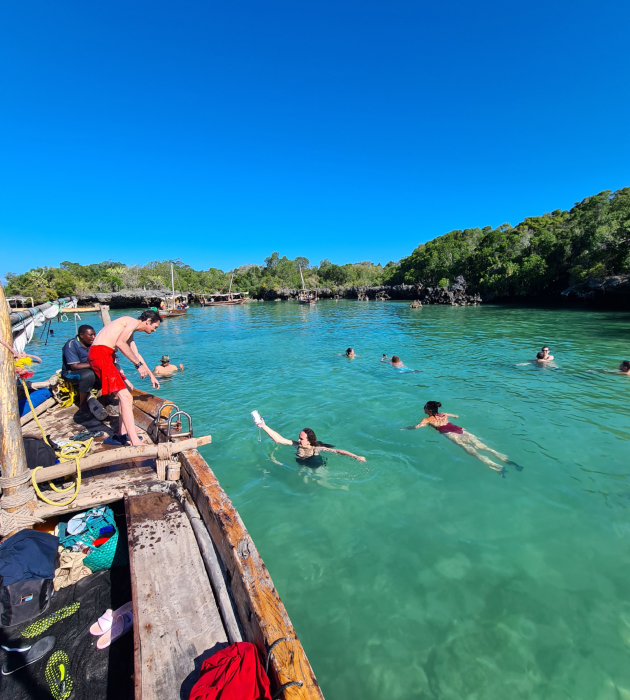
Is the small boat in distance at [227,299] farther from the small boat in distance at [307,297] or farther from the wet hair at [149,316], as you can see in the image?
the wet hair at [149,316]

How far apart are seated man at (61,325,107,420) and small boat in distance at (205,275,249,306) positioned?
186 feet

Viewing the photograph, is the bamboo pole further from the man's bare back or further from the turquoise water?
the turquoise water

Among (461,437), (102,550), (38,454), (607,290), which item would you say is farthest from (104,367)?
(607,290)

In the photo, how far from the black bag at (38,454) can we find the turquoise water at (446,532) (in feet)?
7.88

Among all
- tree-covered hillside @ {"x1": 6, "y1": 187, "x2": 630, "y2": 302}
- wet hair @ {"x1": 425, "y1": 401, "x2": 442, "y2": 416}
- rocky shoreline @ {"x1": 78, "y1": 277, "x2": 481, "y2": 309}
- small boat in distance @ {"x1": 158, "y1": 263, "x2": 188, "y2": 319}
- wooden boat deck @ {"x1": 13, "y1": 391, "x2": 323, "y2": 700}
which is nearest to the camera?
wooden boat deck @ {"x1": 13, "y1": 391, "x2": 323, "y2": 700}

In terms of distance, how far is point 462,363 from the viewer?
1291 centimetres

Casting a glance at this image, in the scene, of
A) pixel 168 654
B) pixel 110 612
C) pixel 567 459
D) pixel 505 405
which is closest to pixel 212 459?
pixel 110 612

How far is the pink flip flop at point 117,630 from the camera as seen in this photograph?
2.50 meters

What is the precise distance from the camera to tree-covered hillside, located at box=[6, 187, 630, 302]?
101 ft

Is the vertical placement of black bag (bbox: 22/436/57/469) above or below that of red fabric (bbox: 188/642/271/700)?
above

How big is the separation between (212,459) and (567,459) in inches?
246

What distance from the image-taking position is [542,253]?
39750 mm

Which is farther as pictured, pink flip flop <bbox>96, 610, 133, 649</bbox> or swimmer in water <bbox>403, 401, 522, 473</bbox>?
swimmer in water <bbox>403, 401, 522, 473</bbox>

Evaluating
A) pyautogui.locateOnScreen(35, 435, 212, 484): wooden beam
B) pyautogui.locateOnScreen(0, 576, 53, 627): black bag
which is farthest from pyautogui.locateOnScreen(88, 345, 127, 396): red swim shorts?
pyautogui.locateOnScreen(0, 576, 53, 627): black bag
